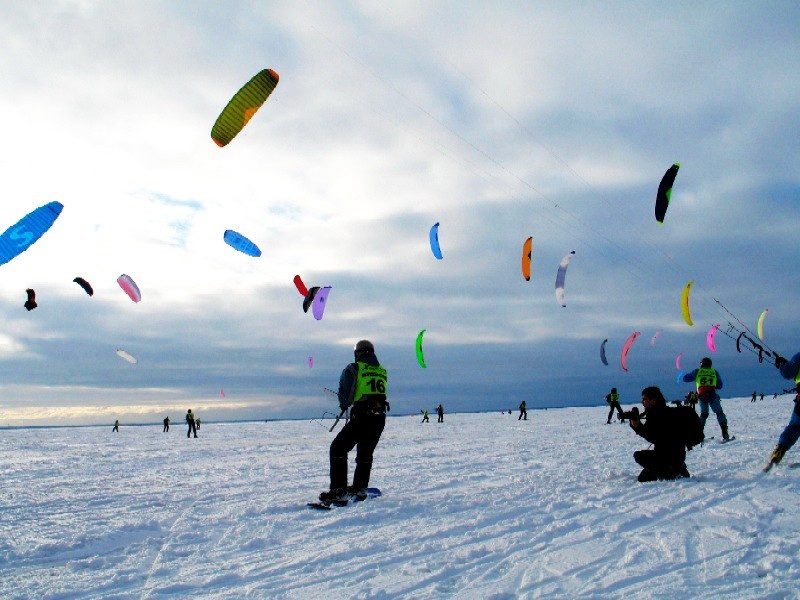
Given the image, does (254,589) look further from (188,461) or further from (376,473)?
(188,461)

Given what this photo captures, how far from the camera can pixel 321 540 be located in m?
4.43

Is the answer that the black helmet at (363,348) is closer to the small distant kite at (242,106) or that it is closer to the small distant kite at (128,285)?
the small distant kite at (242,106)

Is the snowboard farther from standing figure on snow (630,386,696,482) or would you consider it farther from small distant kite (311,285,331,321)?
small distant kite (311,285,331,321)

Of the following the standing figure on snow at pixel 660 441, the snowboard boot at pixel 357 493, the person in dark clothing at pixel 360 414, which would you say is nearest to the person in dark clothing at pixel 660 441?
the standing figure on snow at pixel 660 441

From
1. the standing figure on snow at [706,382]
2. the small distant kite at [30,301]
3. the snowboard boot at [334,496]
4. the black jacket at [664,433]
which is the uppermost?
the small distant kite at [30,301]

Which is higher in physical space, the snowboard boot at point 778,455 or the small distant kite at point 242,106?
the small distant kite at point 242,106

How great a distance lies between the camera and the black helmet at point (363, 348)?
6.66 m

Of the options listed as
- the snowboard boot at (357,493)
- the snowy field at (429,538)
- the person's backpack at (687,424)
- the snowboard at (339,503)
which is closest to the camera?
the snowy field at (429,538)

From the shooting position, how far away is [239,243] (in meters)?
15.8

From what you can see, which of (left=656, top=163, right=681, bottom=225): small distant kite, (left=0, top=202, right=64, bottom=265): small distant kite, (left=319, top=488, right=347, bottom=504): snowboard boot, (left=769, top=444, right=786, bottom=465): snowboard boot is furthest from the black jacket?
(left=0, top=202, right=64, bottom=265): small distant kite

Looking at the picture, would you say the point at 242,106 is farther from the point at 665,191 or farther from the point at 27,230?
the point at 665,191

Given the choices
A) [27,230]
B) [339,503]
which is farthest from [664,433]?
[27,230]

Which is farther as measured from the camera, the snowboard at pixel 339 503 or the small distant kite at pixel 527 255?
the small distant kite at pixel 527 255

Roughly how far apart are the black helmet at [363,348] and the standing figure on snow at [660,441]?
322 cm
